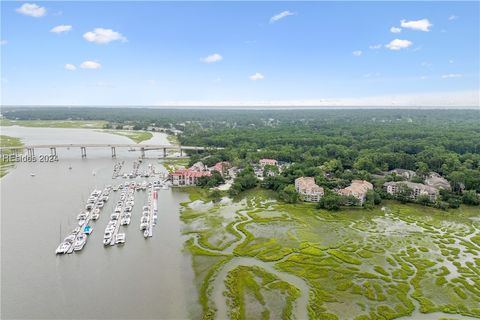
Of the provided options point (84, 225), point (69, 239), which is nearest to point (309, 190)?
point (84, 225)

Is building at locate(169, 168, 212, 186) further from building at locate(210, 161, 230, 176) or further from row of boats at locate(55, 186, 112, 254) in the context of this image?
row of boats at locate(55, 186, 112, 254)

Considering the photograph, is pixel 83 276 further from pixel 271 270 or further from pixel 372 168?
pixel 372 168

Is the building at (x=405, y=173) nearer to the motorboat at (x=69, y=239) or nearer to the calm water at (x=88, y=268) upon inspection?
the calm water at (x=88, y=268)

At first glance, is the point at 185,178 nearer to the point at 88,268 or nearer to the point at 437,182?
the point at 88,268

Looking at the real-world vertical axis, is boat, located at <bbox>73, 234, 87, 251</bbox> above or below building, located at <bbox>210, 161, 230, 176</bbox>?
below

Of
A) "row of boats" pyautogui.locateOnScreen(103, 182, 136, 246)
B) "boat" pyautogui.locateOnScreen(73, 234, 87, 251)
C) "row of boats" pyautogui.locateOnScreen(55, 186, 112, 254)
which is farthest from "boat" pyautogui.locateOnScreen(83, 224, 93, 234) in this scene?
"row of boats" pyautogui.locateOnScreen(103, 182, 136, 246)

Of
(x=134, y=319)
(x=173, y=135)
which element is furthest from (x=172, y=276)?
(x=173, y=135)
